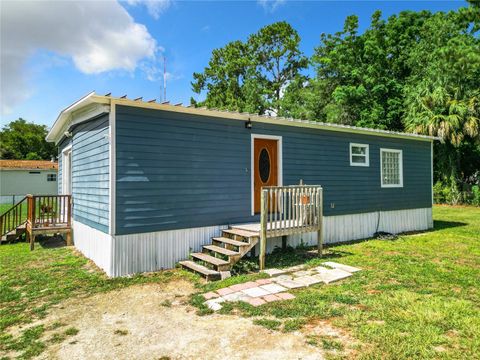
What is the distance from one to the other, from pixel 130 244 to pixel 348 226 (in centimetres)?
590

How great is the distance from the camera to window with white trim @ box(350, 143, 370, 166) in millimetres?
8875

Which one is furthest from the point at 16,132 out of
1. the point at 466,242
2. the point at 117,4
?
the point at 466,242

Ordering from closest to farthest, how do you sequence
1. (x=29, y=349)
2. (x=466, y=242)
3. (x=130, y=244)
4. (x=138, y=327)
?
(x=29, y=349), (x=138, y=327), (x=130, y=244), (x=466, y=242)

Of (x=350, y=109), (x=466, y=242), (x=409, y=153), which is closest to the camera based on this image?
(x=466, y=242)

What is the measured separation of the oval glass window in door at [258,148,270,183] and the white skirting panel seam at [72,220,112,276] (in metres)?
3.56

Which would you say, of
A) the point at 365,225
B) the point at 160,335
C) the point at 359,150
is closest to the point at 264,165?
the point at 359,150

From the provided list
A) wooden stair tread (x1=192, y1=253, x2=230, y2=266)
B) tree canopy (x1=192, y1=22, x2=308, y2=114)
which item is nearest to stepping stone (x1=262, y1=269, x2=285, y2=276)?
wooden stair tread (x1=192, y1=253, x2=230, y2=266)

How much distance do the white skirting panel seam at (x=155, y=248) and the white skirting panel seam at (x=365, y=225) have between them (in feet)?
5.59

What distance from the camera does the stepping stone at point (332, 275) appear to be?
499 cm

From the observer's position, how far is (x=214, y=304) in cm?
404

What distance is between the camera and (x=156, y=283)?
5.02 meters

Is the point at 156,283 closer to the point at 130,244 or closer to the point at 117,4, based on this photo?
the point at 130,244

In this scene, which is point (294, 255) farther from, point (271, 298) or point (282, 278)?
point (271, 298)

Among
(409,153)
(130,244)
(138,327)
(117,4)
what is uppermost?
(117,4)
